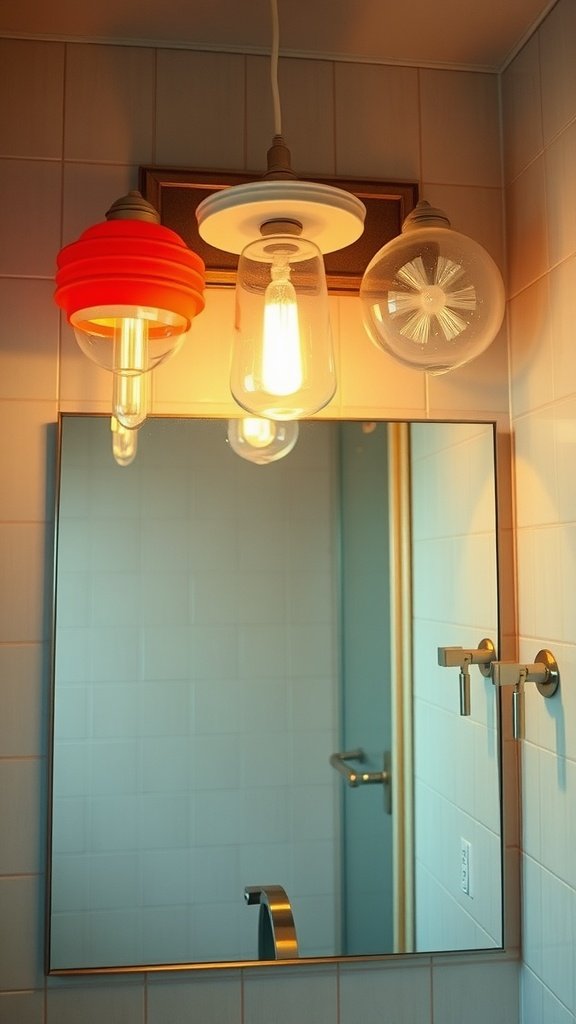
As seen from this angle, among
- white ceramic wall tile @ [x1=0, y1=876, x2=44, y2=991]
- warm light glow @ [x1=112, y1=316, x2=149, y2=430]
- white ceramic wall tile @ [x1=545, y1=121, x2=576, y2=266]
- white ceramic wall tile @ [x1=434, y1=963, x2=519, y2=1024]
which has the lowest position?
white ceramic wall tile @ [x1=434, y1=963, x2=519, y2=1024]

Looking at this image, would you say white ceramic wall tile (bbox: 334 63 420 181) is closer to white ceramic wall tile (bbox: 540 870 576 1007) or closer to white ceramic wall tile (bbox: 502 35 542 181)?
white ceramic wall tile (bbox: 502 35 542 181)

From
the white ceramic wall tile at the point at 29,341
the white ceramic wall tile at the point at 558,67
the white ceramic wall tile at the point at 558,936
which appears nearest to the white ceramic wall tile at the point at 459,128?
the white ceramic wall tile at the point at 558,67

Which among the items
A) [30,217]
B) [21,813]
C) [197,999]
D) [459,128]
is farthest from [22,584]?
[459,128]

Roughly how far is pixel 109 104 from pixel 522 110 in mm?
654

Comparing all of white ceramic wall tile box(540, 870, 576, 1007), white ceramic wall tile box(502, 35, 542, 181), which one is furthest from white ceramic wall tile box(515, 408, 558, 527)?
white ceramic wall tile box(540, 870, 576, 1007)

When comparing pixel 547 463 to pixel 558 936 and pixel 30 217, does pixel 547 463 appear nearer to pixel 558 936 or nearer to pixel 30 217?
pixel 558 936

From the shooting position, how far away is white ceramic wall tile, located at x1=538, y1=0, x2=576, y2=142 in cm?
135

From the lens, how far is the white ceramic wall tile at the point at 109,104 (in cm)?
150

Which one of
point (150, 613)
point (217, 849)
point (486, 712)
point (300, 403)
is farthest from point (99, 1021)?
point (300, 403)

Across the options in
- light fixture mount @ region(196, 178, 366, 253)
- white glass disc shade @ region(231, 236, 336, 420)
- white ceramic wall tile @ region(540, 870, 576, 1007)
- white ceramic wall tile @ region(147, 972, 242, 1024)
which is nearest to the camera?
light fixture mount @ region(196, 178, 366, 253)

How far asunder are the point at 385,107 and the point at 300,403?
70 centimetres

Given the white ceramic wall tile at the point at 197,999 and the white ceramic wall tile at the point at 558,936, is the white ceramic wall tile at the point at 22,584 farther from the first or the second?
the white ceramic wall tile at the point at 558,936

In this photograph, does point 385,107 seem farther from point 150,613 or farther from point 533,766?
point 533,766

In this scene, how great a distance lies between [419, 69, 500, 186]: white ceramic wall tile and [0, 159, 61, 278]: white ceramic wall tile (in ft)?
1.97
